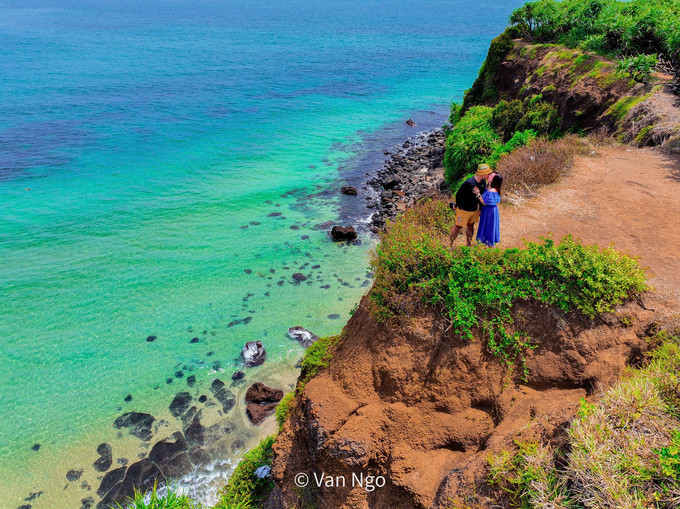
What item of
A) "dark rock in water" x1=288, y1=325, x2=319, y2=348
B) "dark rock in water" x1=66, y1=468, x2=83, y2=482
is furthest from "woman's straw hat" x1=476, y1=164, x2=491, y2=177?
"dark rock in water" x1=66, y1=468, x2=83, y2=482

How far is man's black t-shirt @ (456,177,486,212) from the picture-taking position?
9.50 m

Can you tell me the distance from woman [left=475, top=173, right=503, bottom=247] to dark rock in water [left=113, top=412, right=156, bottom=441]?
40.5 feet

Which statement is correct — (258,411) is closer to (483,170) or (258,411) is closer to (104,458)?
(104,458)

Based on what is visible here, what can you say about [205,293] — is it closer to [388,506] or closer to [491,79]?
[388,506]

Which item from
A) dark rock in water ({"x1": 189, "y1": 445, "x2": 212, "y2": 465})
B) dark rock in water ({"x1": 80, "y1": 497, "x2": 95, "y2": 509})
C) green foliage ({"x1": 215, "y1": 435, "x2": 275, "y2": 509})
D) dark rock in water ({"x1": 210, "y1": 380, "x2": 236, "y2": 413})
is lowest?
dark rock in water ({"x1": 80, "y1": 497, "x2": 95, "y2": 509})

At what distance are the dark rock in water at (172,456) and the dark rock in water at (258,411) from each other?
2.15m

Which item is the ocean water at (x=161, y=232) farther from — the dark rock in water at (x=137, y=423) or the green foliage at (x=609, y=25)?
the green foliage at (x=609, y=25)

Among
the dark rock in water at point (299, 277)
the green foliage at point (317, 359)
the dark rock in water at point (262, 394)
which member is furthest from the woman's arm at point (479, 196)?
the dark rock in water at point (299, 277)

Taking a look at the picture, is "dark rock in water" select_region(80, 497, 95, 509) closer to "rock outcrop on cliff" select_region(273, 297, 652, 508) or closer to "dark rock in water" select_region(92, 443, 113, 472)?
"dark rock in water" select_region(92, 443, 113, 472)

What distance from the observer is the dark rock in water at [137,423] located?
12.3m

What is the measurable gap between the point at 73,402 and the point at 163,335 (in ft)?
12.6

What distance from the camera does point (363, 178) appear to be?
30094 mm

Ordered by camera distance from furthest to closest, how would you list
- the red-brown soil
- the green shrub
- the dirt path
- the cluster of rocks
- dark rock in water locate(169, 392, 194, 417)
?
the cluster of rocks < the green shrub < dark rock in water locate(169, 392, 194, 417) < the dirt path < the red-brown soil

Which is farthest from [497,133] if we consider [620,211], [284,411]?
[284,411]
